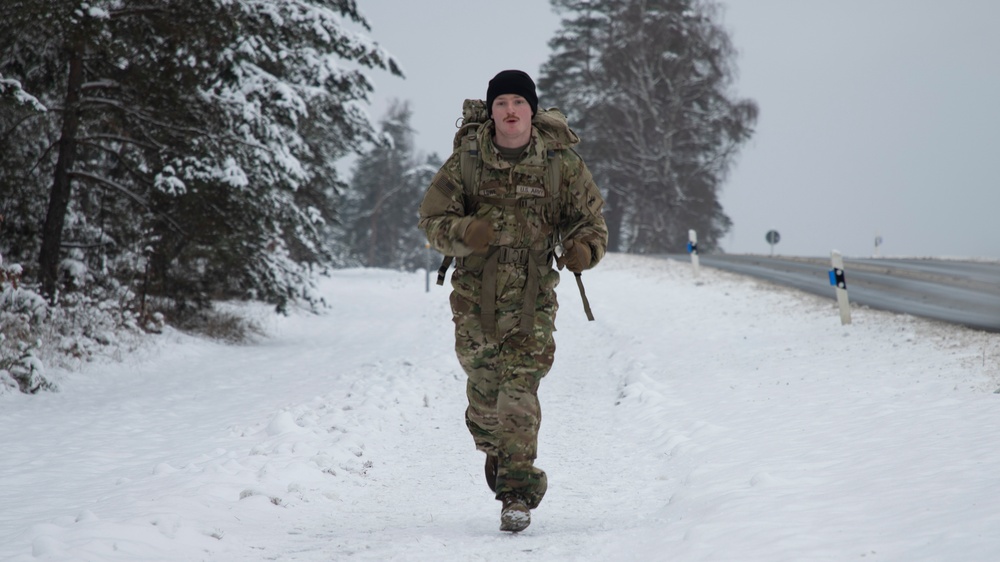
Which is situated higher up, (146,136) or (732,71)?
(732,71)

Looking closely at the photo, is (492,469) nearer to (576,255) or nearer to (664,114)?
(576,255)

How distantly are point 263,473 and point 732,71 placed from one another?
31.5 m

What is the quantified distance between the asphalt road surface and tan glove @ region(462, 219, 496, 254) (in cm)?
750

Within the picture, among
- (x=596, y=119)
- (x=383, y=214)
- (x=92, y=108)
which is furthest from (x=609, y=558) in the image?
(x=383, y=214)

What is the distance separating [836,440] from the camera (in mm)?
5457

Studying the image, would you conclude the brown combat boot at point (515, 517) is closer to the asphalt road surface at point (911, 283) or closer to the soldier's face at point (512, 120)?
the soldier's face at point (512, 120)

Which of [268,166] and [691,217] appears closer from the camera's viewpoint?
[268,166]

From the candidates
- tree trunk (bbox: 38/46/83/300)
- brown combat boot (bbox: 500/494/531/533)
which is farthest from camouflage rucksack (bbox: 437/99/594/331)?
tree trunk (bbox: 38/46/83/300)

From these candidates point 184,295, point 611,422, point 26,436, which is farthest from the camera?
point 184,295

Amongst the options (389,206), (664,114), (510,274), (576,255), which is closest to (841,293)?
(576,255)

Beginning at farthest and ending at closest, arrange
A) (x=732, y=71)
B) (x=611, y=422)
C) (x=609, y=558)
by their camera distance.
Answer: (x=732, y=71), (x=611, y=422), (x=609, y=558)

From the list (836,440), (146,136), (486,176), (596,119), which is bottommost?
(836,440)

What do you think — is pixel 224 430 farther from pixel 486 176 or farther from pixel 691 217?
pixel 691 217

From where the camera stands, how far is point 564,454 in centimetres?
625
